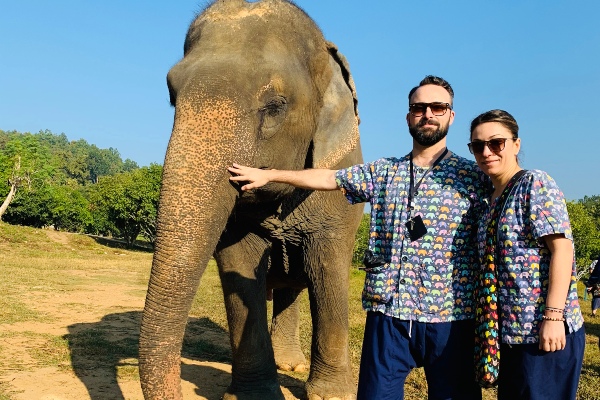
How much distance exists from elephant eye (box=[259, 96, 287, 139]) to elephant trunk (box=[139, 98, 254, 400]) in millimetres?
390

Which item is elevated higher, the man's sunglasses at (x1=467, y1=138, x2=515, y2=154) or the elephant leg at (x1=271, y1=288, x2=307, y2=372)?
the man's sunglasses at (x1=467, y1=138, x2=515, y2=154)

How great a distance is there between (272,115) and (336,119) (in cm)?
83

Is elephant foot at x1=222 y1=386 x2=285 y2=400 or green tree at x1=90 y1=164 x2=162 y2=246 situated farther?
green tree at x1=90 y1=164 x2=162 y2=246

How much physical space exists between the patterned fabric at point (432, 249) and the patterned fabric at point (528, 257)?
24cm

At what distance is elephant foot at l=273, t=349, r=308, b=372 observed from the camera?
6125mm

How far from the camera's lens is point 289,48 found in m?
3.79

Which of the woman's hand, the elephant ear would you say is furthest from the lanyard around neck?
the elephant ear

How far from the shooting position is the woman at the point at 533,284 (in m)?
2.30

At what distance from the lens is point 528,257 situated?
94.2 inches

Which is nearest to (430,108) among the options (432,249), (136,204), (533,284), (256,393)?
(432,249)

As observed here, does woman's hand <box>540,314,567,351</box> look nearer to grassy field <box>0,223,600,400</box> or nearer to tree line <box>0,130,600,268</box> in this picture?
grassy field <box>0,223,600,400</box>

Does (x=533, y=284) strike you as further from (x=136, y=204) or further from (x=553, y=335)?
(x=136, y=204)

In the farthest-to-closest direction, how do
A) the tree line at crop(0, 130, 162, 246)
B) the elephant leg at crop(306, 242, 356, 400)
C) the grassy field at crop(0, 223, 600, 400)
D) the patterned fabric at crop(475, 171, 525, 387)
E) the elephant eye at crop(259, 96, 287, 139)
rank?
the tree line at crop(0, 130, 162, 246)
the grassy field at crop(0, 223, 600, 400)
the elephant leg at crop(306, 242, 356, 400)
the elephant eye at crop(259, 96, 287, 139)
the patterned fabric at crop(475, 171, 525, 387)

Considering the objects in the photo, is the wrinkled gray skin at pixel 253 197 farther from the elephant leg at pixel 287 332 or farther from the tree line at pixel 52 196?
the tree line at pixel 52 196
